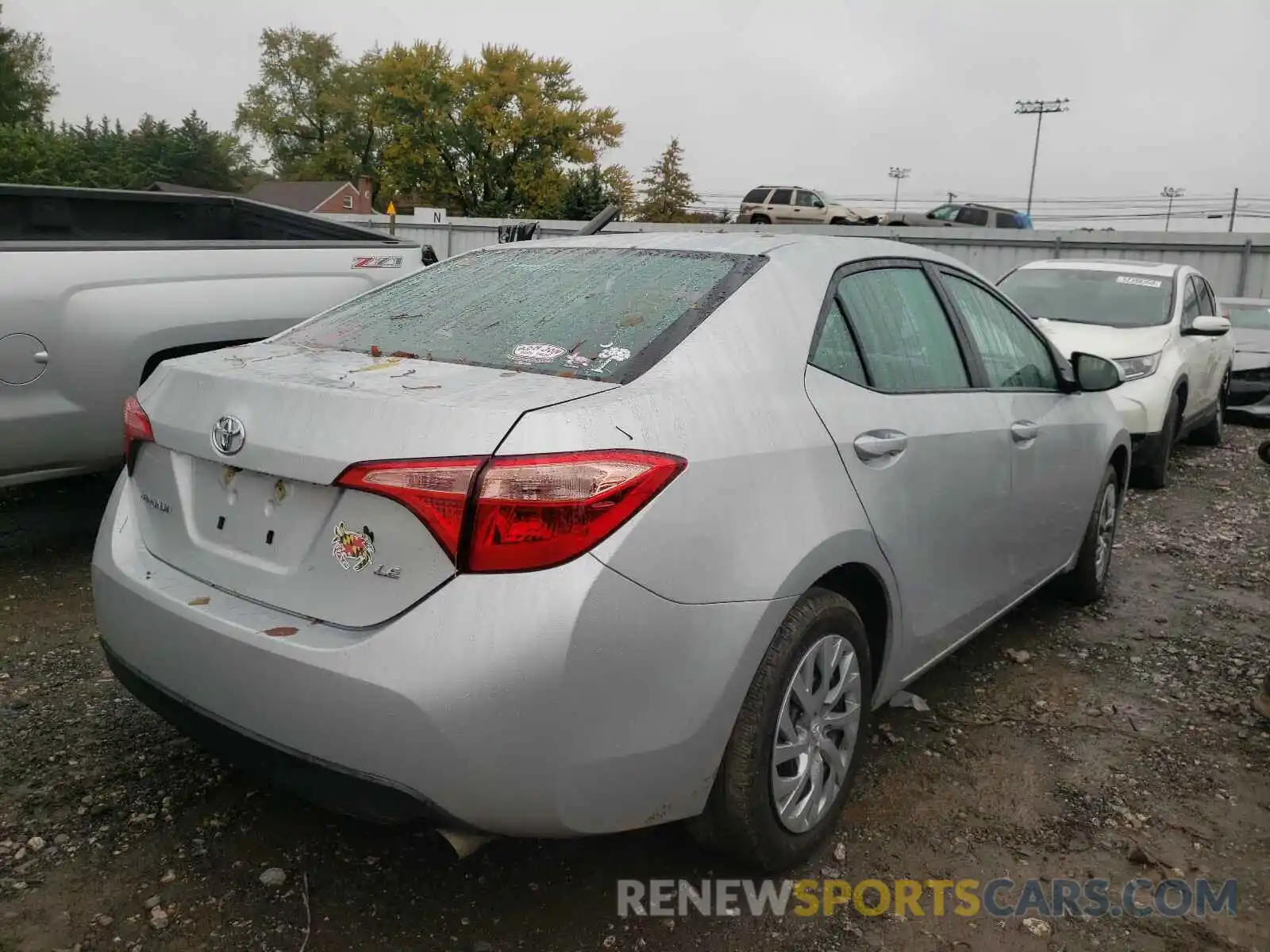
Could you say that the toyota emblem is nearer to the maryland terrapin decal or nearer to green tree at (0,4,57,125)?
the maryland terrapin decal

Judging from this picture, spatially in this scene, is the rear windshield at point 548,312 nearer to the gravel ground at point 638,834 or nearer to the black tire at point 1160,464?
the gravel ground at point 638,834

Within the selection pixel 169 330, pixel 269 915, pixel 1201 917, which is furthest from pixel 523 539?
pixel 169 330

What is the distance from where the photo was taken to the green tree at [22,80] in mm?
60438

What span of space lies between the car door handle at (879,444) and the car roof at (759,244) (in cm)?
52

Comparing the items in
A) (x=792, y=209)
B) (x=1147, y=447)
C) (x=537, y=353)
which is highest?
(x=792, y=209)

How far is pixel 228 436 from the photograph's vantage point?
2154 millimetres

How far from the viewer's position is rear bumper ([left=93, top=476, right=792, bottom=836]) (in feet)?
5.91

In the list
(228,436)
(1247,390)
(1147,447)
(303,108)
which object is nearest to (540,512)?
(228,436)

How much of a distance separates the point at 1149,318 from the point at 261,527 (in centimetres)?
743

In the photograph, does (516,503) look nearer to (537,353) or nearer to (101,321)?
(537,353)

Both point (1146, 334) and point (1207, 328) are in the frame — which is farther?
point (1207, 328)

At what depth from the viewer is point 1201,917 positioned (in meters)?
2.41

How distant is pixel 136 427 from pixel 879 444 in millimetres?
1867

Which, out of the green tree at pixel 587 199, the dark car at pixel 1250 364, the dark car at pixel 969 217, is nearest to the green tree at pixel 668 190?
the green tree at pixel 587 199
